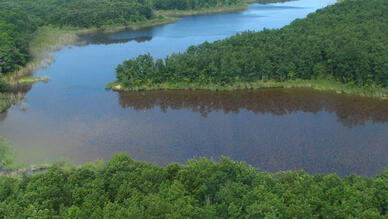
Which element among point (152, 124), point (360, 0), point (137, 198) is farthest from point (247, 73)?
point (360, 0)

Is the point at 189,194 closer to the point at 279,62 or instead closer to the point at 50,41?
the point at 279,62

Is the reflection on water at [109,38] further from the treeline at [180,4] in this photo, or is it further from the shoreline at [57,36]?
the treeline at [180,4]

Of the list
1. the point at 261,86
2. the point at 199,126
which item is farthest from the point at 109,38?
the point at 199,126

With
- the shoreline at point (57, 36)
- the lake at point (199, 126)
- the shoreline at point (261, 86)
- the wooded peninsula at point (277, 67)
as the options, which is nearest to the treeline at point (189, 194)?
the lake at point (199, 126)

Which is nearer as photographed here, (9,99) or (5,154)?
(5,154)

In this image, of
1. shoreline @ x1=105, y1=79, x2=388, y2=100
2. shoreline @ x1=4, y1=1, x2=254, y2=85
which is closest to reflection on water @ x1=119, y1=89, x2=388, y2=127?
shoreline @ x1=105, y1=79, x2=388, y2=100
